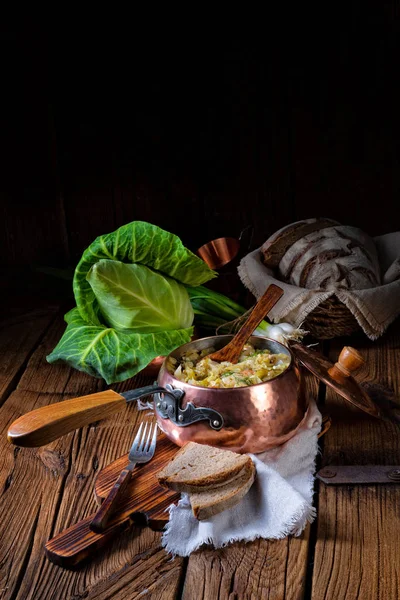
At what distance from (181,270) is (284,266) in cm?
43

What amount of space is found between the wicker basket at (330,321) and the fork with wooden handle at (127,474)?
0.70m

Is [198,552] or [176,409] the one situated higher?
[176,409]

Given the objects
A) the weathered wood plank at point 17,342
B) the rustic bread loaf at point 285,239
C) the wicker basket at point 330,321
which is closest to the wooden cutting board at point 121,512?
the weathered wood plank at point 17,342

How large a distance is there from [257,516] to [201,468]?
149 mm

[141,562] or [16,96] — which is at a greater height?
[16,96]

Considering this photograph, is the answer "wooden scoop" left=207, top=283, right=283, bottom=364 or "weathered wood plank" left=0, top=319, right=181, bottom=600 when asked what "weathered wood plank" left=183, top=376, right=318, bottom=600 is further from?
"wooden scoop" left=207, top=283, right=283, bottom=364

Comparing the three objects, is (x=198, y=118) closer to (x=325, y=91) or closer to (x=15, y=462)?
(x=325, y=91)

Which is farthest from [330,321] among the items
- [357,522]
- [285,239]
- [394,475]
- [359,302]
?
[357,522]

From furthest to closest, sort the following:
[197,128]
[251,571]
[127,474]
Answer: [197,128] → [127,474] → [251,571]

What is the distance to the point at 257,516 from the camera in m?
1.41

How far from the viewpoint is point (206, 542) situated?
1348 mm

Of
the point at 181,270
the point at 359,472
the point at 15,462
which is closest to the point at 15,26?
the point at 181,270

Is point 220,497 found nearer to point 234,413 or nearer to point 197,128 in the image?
point 234,413

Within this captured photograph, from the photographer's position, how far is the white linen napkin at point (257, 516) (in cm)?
136
